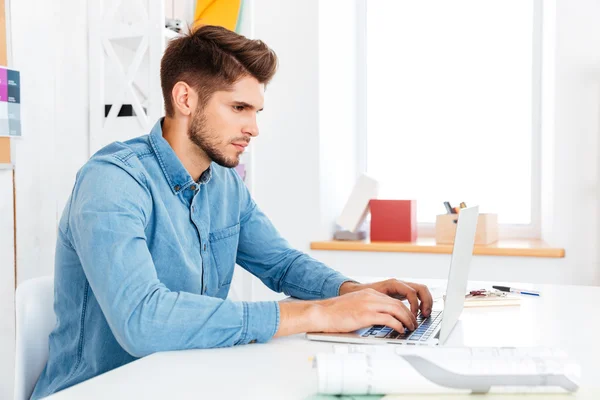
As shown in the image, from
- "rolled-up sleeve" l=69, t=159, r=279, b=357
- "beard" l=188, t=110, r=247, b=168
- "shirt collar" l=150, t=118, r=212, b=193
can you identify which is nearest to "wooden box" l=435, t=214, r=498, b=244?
"beard" l=188, t=110, r=247, b=168

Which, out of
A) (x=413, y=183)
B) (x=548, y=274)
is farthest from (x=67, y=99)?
(x=548, y=274)

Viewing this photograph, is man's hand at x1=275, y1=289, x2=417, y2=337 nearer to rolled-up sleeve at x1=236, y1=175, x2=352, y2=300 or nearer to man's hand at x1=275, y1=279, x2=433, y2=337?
man's hand at x1=275, y1=279, x2=433, y2=337

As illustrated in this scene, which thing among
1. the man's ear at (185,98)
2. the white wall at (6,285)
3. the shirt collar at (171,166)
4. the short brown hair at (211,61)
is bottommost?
the white wall at (6,285)

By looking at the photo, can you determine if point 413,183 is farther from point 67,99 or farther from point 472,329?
point 472,329

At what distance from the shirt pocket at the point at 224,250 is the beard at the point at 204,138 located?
0.17 metres

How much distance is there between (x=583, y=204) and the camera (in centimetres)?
269

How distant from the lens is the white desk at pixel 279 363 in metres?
0.85

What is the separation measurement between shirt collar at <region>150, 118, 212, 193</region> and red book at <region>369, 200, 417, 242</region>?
68.6 inches

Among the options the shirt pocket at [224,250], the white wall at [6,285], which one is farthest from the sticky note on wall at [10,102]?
the shirt pocket at [224,250]

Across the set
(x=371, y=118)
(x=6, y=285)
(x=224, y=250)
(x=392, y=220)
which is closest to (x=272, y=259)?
(x=224, y=250)

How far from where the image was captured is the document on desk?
2.66ft

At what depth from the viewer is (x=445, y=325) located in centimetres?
108

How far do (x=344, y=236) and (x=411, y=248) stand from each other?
1.16ft

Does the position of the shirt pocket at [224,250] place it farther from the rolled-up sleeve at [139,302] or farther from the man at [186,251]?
the rolled-up sleeve at [139,302]
